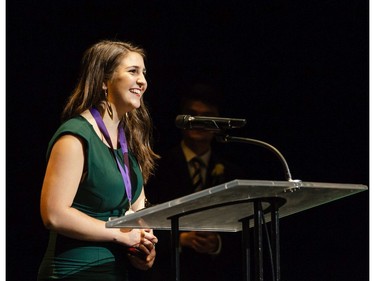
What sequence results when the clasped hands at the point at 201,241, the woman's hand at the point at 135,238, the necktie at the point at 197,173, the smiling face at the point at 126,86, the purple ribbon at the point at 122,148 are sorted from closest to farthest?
1. the woman's hand at the point at 135,238
2. the purple ribbon at the point at 122,148
3. the smiling face at the point at 126,86
4. the clasped hands at the point at 201,241
5. the necktie at the point at 197,173

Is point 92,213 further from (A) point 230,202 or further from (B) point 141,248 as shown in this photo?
(A) point 230,202

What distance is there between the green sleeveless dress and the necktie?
4.28 feet

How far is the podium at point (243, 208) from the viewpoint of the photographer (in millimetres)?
1996

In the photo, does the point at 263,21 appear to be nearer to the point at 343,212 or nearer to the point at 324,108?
the point at 324,108

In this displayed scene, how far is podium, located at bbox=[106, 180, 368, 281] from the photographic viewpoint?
2.00 meters

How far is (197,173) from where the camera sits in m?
4.04

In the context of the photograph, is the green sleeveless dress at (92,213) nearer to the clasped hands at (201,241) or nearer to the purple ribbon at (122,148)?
the purple ribbon at (122,148)

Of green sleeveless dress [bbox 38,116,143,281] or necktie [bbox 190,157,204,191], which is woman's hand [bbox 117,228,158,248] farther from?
necktie [bbox 190,157,204,191]

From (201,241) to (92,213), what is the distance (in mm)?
1360

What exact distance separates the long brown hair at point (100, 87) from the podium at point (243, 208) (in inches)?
23.0

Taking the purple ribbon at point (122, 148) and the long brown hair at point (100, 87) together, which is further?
the long brown hair at point (100, 87)

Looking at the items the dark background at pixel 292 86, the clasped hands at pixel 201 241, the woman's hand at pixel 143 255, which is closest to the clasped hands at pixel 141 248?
the woman's hand at pixel 143 255

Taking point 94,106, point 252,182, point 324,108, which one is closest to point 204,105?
point 324,108

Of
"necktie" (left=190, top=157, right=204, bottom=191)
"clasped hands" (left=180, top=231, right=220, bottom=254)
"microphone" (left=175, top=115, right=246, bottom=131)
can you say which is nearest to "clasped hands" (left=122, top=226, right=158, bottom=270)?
"microphone" (left=175, top=115, right=246, bottom=131)
